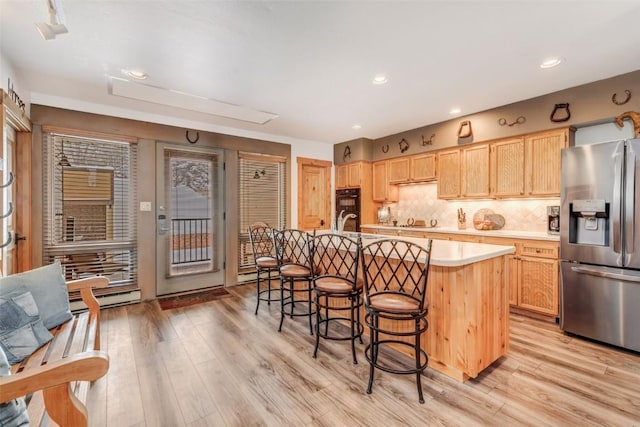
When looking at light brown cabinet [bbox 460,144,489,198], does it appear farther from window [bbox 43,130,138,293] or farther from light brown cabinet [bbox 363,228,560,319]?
window [bbox 43,130,138,293]

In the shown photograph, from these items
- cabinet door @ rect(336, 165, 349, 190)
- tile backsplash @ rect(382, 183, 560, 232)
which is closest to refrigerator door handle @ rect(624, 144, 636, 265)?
tile backsplash @ rect(382, 183, 560, 232)

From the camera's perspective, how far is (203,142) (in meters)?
4.50

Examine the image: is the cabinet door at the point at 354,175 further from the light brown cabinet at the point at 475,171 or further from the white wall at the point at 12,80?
the white wall at the point at 12,80

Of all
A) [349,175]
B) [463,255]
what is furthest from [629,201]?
[349,175]

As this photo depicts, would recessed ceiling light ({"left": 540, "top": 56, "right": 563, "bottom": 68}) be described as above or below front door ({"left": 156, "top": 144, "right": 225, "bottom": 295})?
above

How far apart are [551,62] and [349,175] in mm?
3613

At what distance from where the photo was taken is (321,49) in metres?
2.46

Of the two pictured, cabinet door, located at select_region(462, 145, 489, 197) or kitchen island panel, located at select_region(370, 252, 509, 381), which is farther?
cabinet door, located at select_region(462, 145, 489, 197)

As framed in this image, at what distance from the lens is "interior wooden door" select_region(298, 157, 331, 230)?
18.5 ft

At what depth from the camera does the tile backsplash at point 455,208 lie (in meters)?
3.88

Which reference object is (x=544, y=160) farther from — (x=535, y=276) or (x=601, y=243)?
(x=535, y=276)

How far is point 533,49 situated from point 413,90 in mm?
1147

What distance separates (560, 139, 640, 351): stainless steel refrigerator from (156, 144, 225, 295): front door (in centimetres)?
449

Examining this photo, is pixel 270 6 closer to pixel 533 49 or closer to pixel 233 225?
pixel 533 49
